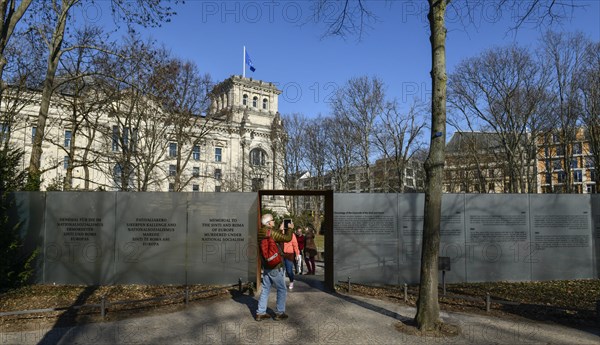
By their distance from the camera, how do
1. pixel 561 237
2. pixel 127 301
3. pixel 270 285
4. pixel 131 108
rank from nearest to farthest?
pixel 270 285
pixel 127 301
pixel 561 237
pixel 131 108

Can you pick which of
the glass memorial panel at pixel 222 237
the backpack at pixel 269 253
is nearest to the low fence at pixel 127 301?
the glass memorial panel at pixel 222 237

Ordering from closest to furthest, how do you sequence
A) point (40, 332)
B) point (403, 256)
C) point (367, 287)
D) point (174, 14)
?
point (40, 332) → point (367, 287) → point (403, 256) → point (174, 14)

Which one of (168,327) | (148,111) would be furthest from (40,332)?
(148,111)

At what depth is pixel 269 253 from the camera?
728 cm

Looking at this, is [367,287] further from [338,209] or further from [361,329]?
[361,329]

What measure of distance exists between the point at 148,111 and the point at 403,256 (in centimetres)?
2143

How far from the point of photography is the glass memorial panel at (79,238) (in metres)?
10.3

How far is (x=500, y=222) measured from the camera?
11.5m

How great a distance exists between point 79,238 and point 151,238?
72.0 inches

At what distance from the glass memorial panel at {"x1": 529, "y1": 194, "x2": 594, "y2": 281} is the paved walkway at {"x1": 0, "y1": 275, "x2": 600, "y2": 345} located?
4.99 m

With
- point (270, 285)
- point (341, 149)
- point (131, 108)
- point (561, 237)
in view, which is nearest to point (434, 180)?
point (270, 285)

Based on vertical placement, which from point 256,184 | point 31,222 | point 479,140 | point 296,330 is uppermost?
point 479,140

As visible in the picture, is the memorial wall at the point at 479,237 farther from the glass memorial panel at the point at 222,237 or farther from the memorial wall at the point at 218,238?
the glass memorial panel at the point at 222,237

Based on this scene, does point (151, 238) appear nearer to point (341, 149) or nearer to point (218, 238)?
point (218, 238)
